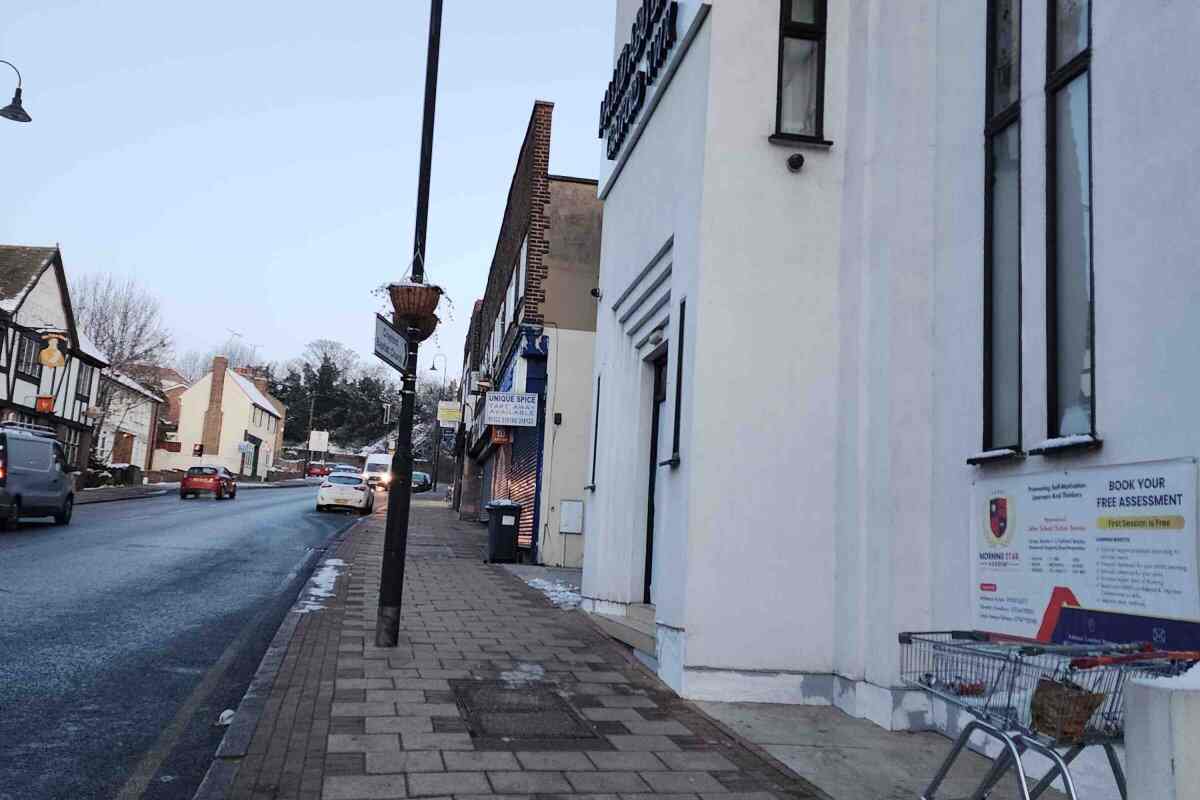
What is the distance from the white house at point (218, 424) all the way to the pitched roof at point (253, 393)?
0.50 feet

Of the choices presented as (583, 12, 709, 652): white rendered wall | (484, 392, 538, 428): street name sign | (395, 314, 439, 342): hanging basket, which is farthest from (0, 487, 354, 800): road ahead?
(484, 392, 538, 428): street name sign

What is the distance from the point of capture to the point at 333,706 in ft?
19.9

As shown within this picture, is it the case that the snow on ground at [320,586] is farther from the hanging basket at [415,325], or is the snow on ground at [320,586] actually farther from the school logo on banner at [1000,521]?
the school logo on banner at [1000,521]

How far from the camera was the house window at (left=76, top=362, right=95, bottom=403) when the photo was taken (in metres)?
42.3

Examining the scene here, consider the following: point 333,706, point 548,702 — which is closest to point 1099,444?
point 548,702

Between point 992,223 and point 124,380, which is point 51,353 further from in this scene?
point 992,223

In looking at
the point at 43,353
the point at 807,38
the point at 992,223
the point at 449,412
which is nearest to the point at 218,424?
the point at 43,353

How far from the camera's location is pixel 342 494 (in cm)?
3303

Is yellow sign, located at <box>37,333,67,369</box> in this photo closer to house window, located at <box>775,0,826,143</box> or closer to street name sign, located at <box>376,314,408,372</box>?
street name sign, located at <box>376,314,408,372</box>

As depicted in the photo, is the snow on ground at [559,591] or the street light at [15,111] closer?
the snow on ground at [559,591]

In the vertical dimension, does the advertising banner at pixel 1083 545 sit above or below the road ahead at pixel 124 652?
above

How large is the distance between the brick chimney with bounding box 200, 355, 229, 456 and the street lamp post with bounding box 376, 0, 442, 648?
70.1 meters

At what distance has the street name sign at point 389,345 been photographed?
8.62m

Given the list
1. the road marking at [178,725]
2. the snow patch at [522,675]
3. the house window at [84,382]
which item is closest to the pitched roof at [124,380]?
the house window at [84,382]
